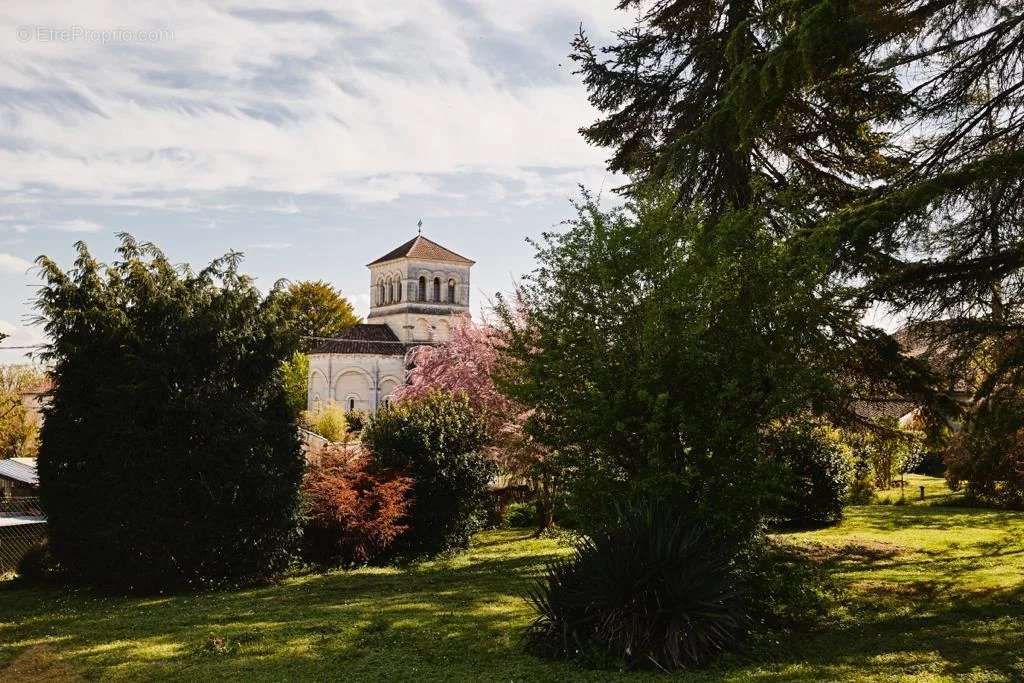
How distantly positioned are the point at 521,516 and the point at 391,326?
52613 millimetres

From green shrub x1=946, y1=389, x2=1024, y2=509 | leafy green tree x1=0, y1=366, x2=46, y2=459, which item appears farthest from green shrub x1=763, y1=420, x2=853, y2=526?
leafy green tree x1=0, y1=366, x2=46, y2=459

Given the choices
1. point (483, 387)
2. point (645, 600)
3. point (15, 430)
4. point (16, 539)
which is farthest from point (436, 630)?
point (15, 430)

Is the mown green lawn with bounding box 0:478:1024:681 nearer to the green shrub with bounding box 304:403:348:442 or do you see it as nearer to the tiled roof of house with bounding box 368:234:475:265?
the green shrub with bounding box 304:403:348:442

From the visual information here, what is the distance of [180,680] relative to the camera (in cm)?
887

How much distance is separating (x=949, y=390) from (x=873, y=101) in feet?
15.8

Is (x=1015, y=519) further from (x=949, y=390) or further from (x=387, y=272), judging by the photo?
(x=387, y=272)

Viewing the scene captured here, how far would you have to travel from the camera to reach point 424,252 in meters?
75.9

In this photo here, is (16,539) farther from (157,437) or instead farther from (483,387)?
(483,387)

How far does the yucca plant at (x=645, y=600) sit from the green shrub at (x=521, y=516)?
13.6m

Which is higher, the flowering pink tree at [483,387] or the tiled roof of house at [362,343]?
the tiled roof of house at [362,343]

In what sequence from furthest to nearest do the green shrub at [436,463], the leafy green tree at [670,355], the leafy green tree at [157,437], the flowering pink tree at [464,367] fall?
the flowering pink tree at [464,367], the green shrub at [436,463], the leafy green tree at [157,437], the leafy green tree at [670,355]

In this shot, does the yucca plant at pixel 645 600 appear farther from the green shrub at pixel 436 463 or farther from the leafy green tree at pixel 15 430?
the leafy green tree at pixel 15 430

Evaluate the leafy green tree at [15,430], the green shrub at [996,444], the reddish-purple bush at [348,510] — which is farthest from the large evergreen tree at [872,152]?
the leafy green tree at [15,430]

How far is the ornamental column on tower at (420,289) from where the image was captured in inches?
2921
